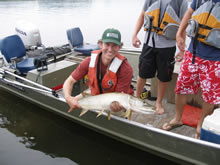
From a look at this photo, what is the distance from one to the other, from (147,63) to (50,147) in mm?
2211

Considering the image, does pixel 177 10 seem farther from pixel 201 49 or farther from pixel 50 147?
pixel 50 147

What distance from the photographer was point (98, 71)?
2605 mm

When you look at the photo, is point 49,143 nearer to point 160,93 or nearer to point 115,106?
point 115,106

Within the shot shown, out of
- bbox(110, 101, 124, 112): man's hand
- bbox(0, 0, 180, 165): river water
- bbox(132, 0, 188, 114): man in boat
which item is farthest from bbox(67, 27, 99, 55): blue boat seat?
bbox(110, 101, 124, 112): man's hand

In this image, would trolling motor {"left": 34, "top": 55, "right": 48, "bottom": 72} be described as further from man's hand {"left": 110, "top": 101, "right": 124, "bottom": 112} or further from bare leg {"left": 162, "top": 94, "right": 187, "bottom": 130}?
bare leg {"left": 162, "top": 94, "right": 187, "bottom": 130}

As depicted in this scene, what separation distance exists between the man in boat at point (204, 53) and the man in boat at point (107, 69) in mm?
705

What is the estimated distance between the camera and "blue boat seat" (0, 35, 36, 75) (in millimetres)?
4277

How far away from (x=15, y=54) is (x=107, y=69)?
2803 millimetres

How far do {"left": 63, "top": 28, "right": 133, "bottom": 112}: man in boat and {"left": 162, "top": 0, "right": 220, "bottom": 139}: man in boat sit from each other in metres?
0.71

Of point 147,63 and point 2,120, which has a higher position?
point 147,63

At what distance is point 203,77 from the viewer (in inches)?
90.7

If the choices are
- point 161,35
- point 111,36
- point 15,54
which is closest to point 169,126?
point 161,35

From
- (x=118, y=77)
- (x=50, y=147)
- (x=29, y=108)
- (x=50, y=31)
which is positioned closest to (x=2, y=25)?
(x=50, y=31)

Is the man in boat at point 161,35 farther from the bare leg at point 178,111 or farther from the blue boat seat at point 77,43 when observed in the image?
the blue boat seat at point 77,43
